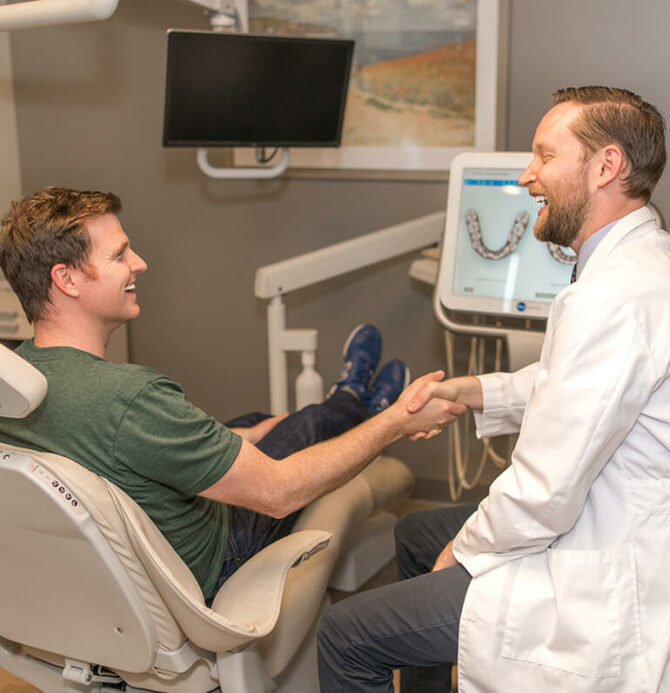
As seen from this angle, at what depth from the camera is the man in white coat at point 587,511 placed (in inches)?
48.1

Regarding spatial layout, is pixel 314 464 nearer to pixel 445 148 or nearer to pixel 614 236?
pixel 614 236

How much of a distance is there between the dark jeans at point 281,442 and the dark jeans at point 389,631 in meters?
0.31

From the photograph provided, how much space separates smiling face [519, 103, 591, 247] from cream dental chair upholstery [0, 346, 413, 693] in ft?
2.33

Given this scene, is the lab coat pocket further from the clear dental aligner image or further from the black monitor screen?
the black monitor screen

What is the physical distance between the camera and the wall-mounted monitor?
226cm

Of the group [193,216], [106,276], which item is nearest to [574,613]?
[106,276]

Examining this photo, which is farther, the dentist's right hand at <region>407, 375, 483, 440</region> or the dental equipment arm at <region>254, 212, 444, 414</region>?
the dental equipment arm at <region>254, 212, 444, 414</region>

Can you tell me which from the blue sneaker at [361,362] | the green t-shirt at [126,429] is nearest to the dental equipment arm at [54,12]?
the green t-shirt at [126,429]

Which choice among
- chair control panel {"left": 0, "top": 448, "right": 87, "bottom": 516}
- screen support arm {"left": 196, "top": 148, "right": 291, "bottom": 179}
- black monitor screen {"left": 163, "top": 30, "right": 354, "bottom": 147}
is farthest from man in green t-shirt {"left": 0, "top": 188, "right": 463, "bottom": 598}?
screen support arm {"left": 196, "top": 148, "right": 291, "bottom": 179}

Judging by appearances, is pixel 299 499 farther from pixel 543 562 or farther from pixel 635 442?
pixel 635 442

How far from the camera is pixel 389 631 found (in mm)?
1403

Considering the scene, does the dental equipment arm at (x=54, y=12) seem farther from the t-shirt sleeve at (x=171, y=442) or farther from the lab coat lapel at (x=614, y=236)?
the lab coat lapel at (x=614, y=236)

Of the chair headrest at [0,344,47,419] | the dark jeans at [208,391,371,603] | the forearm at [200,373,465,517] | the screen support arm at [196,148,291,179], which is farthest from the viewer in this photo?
the screen support arm at [196,148,291,179]

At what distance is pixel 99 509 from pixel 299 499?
1.43ft
